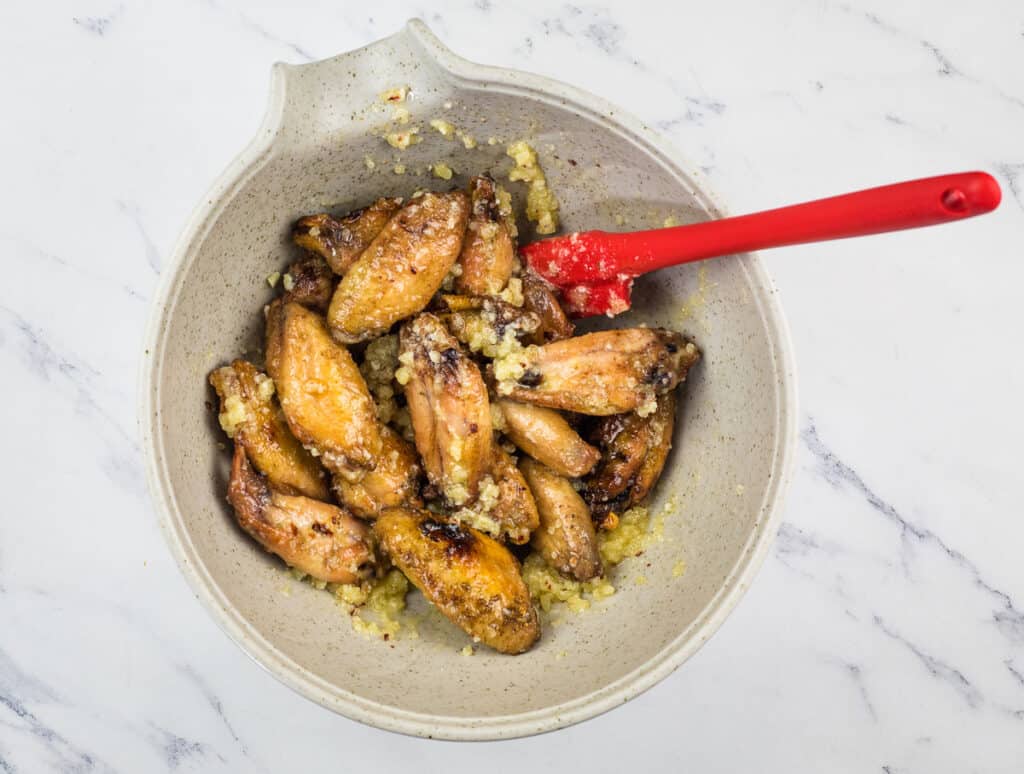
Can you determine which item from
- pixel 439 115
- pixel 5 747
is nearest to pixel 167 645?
pixel 5 747

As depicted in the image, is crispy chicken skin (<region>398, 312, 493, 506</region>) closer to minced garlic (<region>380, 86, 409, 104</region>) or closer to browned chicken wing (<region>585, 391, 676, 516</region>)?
browned chicken wing (<region>585, 391, 676, 516</region>)

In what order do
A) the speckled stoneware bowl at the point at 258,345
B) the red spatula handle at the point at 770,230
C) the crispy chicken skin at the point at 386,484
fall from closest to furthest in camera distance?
the red spatula handle at the point at 770,230, the speckled stoneware bowl at the point at 258,345, the crispy chicken skin at the point at 386,484

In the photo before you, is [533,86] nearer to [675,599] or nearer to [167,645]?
[675,599]

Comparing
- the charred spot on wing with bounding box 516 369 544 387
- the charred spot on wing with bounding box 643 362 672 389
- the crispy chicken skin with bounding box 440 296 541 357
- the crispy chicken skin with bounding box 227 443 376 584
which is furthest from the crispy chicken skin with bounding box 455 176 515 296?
the crispy chicken skin with bounding box 227 443 376 584

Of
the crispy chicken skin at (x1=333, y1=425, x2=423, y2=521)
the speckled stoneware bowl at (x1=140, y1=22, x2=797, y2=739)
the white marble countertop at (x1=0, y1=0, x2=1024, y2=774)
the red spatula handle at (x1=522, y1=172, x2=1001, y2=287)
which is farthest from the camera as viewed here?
the white marble countertop at (x1=0, y1=0, x2=1024, y2=774)

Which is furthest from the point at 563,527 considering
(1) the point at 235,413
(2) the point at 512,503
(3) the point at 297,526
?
(1) the point at 235,413

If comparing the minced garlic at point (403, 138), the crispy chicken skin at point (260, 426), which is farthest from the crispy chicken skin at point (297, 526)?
the minced garlic at point (403, 138)

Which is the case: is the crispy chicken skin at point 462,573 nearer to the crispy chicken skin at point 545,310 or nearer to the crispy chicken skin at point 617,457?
the crispy chicken skin at point 617,457

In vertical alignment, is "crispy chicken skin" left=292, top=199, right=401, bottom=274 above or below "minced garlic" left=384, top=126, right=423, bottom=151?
below
